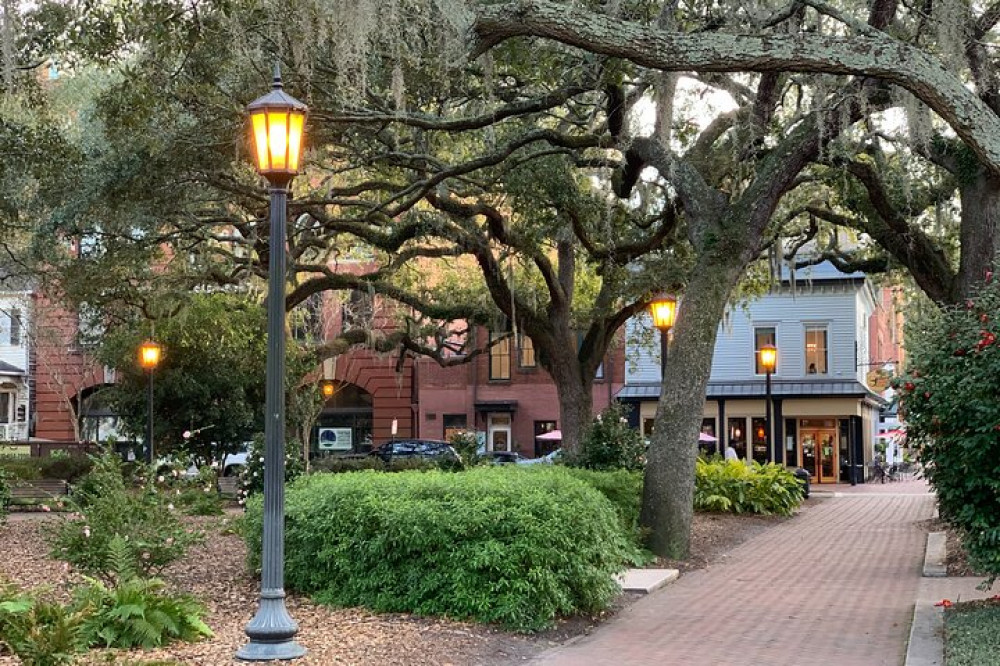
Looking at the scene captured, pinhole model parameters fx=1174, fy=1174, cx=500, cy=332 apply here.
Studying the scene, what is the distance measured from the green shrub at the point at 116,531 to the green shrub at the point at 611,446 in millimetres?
9149

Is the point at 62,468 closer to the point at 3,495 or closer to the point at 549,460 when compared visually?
the point at 3,495

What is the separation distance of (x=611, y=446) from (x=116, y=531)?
10.1 meters

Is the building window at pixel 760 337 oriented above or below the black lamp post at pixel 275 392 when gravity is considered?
above

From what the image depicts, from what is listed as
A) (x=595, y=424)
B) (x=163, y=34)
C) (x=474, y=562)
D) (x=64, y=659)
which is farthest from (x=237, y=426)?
(x=64, y=659)

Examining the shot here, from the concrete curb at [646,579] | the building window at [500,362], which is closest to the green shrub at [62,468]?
the concrete curb at [646,579]

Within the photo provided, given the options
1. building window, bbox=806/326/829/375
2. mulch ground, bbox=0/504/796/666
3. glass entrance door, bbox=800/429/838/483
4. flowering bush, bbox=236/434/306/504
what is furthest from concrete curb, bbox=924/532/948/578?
glass entrance door, bbox=800/429/838/483

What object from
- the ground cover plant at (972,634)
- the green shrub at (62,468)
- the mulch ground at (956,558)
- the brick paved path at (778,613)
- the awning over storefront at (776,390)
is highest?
the awning over storefront at (776,390)

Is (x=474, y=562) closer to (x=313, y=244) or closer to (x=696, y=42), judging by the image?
(x=696, y=42)

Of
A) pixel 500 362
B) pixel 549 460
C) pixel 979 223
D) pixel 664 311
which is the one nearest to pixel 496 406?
pixel 500 362

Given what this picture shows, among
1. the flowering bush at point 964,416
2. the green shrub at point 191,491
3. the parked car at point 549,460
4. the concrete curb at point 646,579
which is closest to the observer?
the flowering bush at point 964,416

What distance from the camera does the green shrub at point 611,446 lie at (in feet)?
62.7

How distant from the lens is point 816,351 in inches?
1702

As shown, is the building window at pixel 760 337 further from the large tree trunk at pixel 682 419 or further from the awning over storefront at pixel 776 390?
the large tree trunk at pixel 682 419

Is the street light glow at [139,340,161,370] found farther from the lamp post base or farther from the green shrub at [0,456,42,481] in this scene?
the lamp post base
